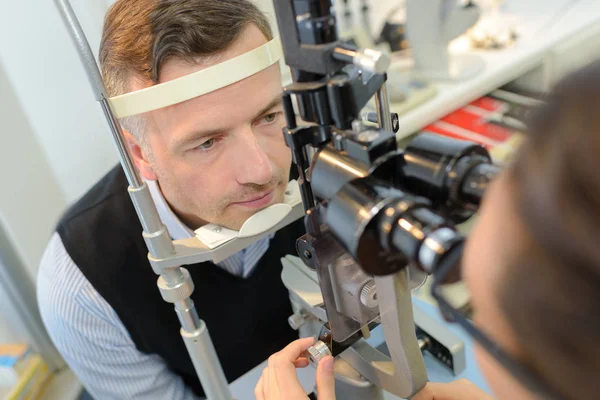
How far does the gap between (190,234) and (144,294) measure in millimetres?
146

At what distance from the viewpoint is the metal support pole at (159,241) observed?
562 mm

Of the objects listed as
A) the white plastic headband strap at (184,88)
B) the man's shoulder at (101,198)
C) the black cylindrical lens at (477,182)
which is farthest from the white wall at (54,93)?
the black cylindrical lens at (477,182)

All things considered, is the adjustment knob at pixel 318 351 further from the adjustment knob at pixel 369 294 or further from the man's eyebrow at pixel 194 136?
the man's eyebrow at pixel 194 136

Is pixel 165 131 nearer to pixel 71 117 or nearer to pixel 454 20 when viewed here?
pixel 71 117

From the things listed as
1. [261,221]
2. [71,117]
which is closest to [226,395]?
[261,221]

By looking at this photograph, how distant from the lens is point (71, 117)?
1.54 meters

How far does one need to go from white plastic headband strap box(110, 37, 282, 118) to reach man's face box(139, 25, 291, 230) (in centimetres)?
7

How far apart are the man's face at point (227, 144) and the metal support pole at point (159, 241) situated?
0.15 meters

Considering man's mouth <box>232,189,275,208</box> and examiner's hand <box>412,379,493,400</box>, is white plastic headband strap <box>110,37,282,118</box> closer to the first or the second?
man's mouth <box>232,189,275,208</box>

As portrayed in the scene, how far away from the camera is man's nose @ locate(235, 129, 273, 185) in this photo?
81 centimetres

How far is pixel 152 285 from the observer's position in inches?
39.8

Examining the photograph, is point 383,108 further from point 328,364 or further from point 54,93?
point 54,93

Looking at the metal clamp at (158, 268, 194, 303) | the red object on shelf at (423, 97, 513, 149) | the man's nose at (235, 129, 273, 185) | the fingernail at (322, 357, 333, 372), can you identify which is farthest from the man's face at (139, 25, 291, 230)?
the red object on shelf at (423, 97, 513, 149)

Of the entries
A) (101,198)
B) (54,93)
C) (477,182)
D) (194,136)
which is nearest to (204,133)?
(194,136)
